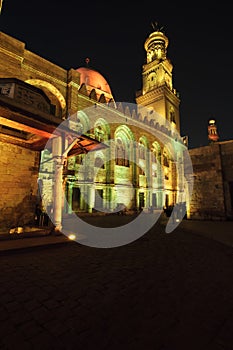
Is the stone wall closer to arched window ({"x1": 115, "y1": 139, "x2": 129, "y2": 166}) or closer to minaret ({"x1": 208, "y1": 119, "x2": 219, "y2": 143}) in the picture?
arched window ({"x1": 115, "y1": 139, "x2": 129, "y2": 166})

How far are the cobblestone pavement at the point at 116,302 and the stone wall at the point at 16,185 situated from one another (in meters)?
4.27

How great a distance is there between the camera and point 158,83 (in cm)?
3956

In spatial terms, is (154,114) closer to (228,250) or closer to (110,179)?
(110,179)

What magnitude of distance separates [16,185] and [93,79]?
26.1 meters

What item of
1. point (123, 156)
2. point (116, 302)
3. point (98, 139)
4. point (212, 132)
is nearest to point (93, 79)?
point (98, 139)

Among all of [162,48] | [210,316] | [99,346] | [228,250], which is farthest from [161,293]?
[162,48]

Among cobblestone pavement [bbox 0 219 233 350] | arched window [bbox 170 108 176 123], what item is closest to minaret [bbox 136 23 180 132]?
arched window [bbox 170 108 176 123]

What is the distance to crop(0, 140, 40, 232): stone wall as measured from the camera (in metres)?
8.23

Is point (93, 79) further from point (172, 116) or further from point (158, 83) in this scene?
point (172, 116)

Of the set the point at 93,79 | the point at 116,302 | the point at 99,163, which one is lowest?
the point at 116,302

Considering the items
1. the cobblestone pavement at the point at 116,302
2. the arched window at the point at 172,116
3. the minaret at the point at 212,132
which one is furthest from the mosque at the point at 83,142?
the minaret at the point at 212,132

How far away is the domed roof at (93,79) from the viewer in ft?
92.3

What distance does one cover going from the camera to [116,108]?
2488 centimetres

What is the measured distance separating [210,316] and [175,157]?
114 ft
